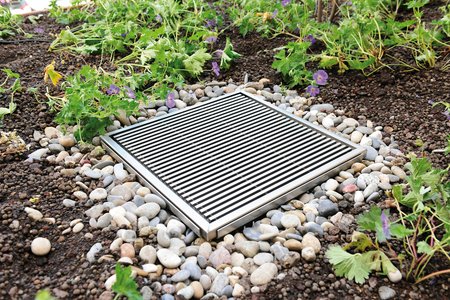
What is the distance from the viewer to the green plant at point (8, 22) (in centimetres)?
340

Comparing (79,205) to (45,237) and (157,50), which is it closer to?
(45,237)

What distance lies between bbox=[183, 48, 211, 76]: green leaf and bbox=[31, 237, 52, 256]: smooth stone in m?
1.53

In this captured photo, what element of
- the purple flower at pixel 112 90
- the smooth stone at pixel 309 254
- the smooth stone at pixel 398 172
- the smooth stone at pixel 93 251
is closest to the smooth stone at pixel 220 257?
the smooth stone at pixel 309 254

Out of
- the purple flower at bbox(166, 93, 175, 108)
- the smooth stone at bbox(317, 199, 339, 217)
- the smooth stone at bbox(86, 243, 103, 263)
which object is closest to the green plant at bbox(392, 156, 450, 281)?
the smooth stone at bbox(317, 199, 339, 217)

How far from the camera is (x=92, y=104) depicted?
2.39m

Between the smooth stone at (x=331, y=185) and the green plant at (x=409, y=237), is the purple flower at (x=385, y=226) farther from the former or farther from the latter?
the smooth stone at (x=331, y=185)

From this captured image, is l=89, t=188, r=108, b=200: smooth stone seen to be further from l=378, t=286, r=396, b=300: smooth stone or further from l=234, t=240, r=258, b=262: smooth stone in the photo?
l=378, t=286, r=396, b=300: smooth stone

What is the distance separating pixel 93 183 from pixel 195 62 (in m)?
1.17

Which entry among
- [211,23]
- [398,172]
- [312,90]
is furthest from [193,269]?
[211,23]

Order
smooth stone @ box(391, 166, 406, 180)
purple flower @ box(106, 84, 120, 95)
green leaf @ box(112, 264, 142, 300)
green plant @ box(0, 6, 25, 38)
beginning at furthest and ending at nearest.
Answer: green plant @ box(0, 6, 25, 38), purple flower @ box(106, 84, 120, 95), smooth stone @ box(391, 166, 406, 180), green leaf @ box(112, 264, 142, 300)

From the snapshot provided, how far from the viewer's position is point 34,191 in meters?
1.97

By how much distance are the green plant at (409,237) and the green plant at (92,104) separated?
1246 millimetres

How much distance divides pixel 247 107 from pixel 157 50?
0.67 metres

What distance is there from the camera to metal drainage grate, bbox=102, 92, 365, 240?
6.23 feet
